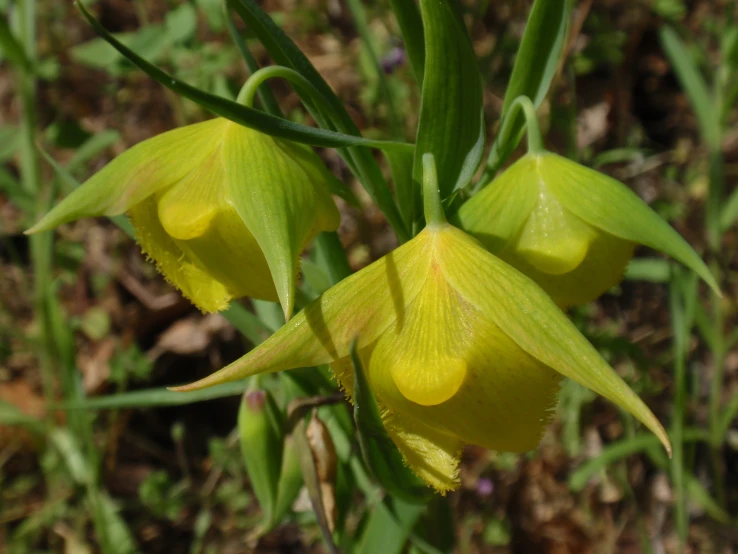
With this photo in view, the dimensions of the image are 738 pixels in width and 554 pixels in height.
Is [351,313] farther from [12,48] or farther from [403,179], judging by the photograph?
[12,48]

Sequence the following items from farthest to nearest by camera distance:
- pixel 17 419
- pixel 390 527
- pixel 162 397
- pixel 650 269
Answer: pixel 17 419, pixel 650 269, pixel 162 397, pixel 390 527

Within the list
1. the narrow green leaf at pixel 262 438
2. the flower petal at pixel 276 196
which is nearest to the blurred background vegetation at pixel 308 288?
the narrow green leaf at pixel 262 438

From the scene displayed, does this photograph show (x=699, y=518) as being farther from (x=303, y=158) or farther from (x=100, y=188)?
(x=100, y=188)

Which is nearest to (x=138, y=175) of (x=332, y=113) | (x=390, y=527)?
(x=332, y=113)

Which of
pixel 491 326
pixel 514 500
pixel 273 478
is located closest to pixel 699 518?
pixel 514 500

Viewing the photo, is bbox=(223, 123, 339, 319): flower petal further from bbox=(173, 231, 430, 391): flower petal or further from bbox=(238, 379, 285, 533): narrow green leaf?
bbox=(238, 379, 285, 533): narrow green leaf
